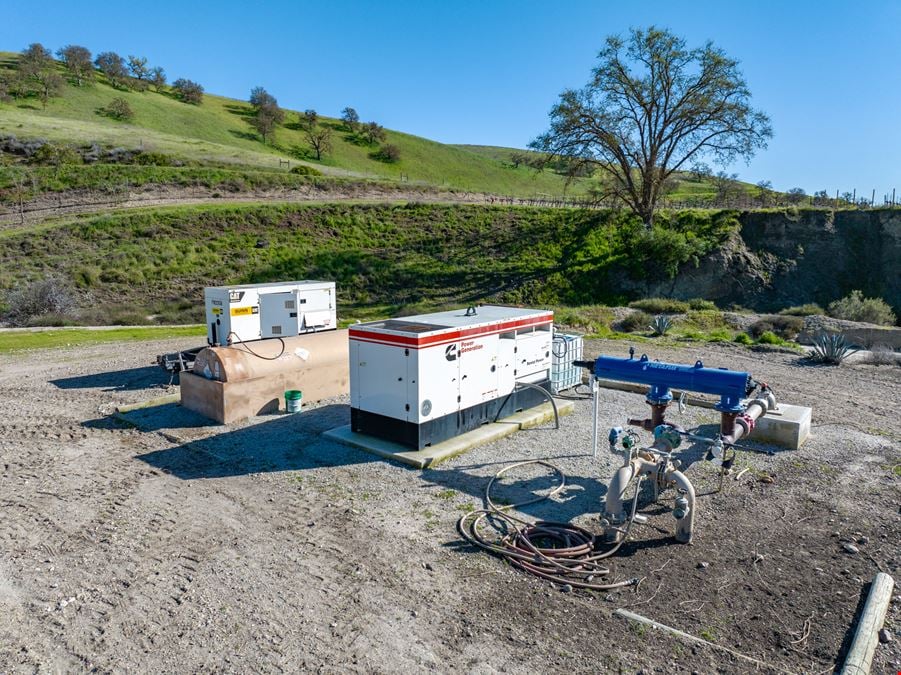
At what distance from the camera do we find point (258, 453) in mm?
9969

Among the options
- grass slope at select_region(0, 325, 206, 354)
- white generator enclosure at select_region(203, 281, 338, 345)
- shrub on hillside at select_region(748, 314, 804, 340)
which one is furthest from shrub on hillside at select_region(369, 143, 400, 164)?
white generator enclosure at select_region(203, 281, 338, 345)

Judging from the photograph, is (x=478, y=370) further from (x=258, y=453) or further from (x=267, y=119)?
(x=267, y=119)

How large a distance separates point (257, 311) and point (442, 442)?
771 cm

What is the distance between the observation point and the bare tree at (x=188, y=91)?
9669cm

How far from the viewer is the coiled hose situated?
20.6 ft

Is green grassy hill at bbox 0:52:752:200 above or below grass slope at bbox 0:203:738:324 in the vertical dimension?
above

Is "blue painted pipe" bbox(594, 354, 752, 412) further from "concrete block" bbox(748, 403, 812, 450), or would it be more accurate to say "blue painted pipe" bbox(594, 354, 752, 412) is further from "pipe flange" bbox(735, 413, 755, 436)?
"concrete block" bbox(748, 403, 812, 450)

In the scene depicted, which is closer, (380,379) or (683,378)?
(683,378)

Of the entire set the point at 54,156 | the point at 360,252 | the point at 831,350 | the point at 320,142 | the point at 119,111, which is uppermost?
the point at 119,111

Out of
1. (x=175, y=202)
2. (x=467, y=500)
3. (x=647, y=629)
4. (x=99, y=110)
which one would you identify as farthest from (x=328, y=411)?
(x=99, y=110)

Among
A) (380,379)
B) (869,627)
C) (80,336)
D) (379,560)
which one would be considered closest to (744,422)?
(869,627)

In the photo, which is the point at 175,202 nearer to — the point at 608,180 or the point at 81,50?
the point at 608,180

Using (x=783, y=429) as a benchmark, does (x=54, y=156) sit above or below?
above

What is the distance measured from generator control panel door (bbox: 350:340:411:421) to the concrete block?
6248mm
